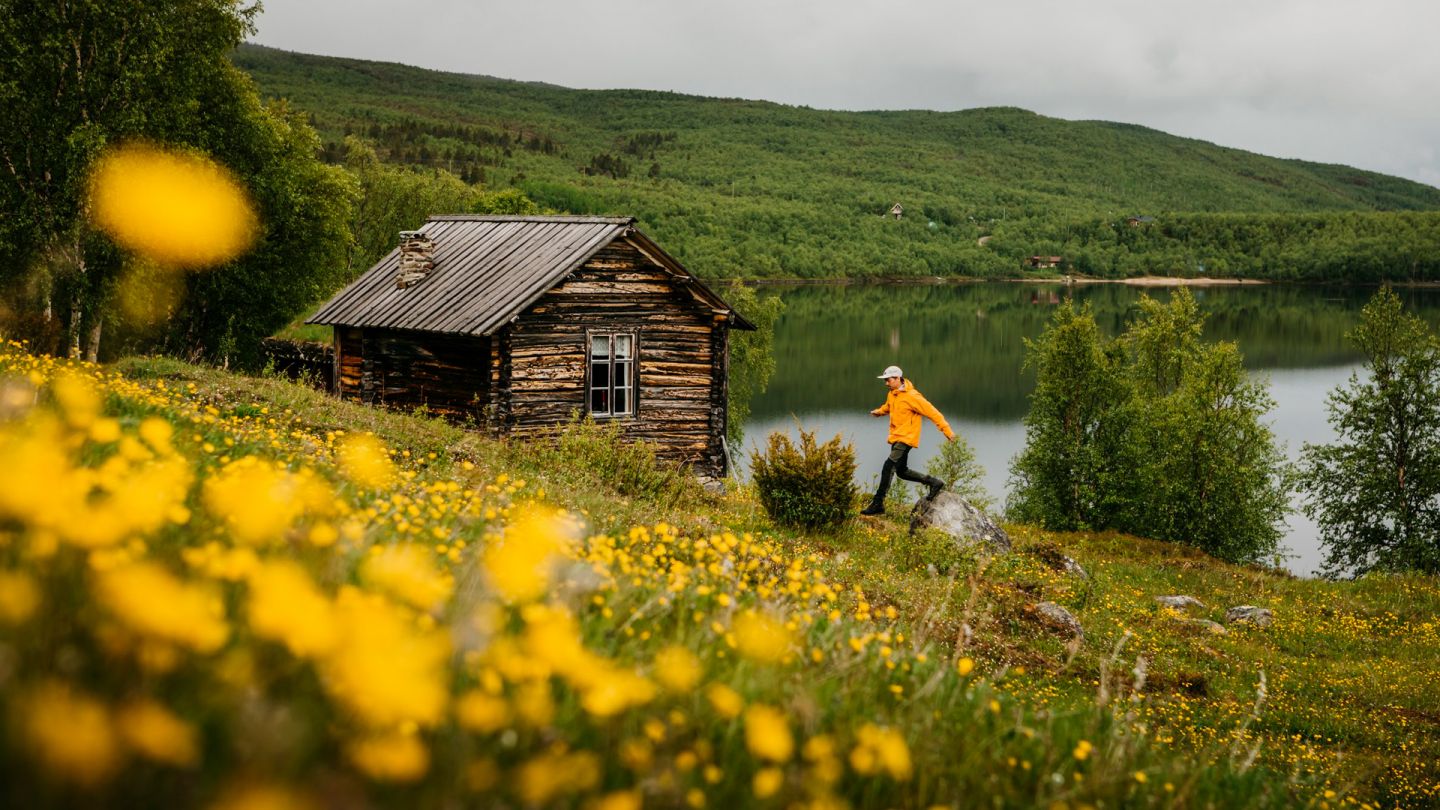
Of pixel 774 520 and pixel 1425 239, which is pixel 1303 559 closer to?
pixel 774 520

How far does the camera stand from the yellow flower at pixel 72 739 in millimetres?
2076

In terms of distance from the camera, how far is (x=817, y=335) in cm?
10531

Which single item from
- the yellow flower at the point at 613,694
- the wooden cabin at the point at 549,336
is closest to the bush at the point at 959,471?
the wooden cabin at the point at 549,336

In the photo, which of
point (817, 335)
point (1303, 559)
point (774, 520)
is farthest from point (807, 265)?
point (774, 520)

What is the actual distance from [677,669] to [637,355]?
67.6 feet

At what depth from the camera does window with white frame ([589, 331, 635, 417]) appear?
23844mm

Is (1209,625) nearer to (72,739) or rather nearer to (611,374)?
(611,374)

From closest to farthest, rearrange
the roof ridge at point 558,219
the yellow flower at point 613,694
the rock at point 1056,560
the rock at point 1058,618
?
the yellow flower at point 613,694 → the rock at point 1058,618 → the rock at point 1056,560 → the roof ridge at point 558,219

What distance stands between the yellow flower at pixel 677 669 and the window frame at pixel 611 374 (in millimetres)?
19699

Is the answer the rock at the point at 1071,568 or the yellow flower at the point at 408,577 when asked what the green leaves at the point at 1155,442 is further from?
the yellow flower at the point at 408,577

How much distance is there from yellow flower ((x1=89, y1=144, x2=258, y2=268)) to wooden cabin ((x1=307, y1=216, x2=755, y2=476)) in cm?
754

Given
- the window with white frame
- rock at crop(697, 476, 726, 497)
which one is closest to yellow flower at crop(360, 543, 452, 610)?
rock at crop(697, 476, 726, 497)

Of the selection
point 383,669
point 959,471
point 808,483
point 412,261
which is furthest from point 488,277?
point 959,471

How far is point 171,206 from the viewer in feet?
101
